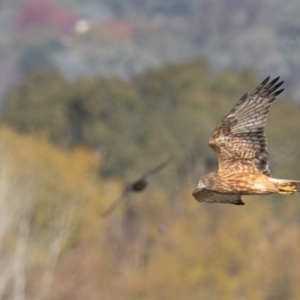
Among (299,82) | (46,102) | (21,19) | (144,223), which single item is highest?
(299,82)

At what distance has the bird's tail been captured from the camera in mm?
8242

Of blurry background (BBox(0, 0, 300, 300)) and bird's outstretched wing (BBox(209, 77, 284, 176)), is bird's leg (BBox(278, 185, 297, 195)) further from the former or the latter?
blurry background (BBox(0, 0, 300, 300))

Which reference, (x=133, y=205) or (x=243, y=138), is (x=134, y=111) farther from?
(x=243, y=138)

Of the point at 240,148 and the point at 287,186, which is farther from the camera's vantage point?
the point at 240,148

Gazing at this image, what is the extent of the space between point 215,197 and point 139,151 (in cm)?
3466

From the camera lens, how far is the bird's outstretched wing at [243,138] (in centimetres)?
883

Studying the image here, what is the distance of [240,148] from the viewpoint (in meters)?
8.84

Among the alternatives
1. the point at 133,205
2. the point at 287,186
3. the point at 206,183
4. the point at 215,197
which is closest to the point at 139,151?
the point at 133,205

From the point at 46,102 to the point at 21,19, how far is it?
21375 mm

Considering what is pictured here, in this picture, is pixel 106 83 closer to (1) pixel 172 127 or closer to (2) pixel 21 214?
(1) pixel 172 127

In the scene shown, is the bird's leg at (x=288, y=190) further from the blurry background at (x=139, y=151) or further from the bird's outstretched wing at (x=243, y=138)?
the blurry background at (x=139, y=151)

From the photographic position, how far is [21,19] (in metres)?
66.7

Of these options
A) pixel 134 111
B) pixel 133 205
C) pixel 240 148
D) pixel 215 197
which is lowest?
pixel 134 111

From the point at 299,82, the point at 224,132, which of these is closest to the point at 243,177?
the point at 224,132
